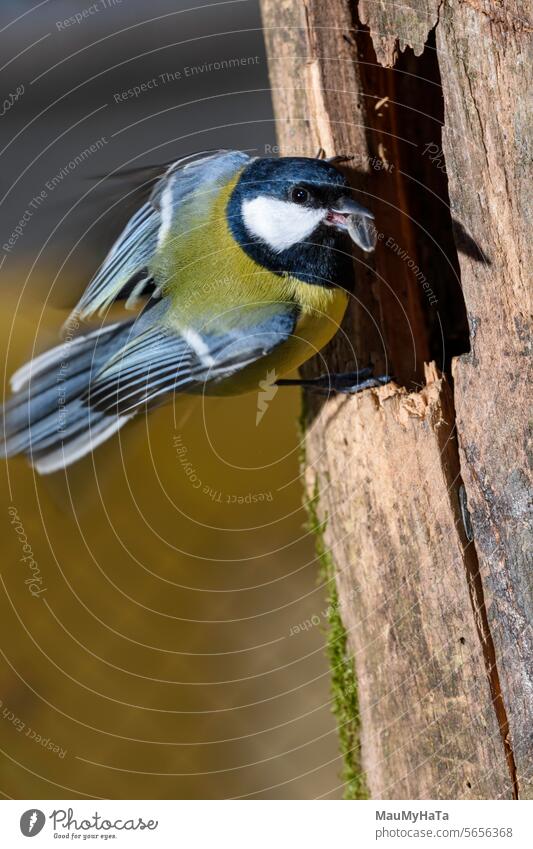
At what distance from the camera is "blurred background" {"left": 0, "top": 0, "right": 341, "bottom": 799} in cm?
126

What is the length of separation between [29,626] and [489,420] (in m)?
1.06

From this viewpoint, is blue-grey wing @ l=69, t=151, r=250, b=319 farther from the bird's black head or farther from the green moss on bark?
the green moss on bark

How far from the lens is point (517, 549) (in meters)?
0.83

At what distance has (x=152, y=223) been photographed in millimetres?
1035

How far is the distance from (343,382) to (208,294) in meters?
0.24

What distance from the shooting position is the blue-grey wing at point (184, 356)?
98cm

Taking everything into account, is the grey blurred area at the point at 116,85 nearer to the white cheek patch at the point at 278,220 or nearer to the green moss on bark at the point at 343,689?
the white cheek patch at the point at 278,220

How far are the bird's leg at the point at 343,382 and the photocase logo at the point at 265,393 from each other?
0.08ft

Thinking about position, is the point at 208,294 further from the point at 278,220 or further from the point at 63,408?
the point at 63,408

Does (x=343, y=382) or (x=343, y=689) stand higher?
(x=343, y=382)

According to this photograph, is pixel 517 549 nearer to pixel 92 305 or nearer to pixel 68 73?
pixel 92 305

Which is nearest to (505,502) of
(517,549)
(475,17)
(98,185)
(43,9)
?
(517,549)
